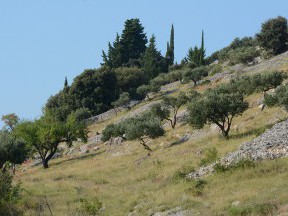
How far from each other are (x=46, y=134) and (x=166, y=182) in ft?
111

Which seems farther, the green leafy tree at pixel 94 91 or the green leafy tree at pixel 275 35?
the green leafy tree at pixel 94 91

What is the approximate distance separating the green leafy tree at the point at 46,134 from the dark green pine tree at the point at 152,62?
197 ft

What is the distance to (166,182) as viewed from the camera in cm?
2855

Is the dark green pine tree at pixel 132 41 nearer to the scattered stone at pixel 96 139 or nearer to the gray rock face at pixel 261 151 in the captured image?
the scattered stone at pixel 96 139

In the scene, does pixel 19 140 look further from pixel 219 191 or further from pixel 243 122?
pixel 219 191

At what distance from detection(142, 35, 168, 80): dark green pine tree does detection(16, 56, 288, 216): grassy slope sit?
71085mm

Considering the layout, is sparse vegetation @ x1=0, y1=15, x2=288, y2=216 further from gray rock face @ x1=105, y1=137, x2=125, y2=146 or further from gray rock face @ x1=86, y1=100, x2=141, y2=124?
gray rock face @ x1=86, y1=100, x2=141, y2=124

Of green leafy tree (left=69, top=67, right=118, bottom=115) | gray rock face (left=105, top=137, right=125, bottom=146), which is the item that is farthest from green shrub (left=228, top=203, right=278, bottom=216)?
green leafy tree (left=69, top=67, right=118, bottom=115)

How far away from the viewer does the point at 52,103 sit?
106312 mm

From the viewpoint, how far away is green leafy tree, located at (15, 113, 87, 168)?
194 feet

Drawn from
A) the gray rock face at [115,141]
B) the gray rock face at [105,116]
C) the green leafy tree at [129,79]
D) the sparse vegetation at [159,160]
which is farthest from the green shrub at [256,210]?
the green leafy tree at [129,79]

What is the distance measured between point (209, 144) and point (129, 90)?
6279cm

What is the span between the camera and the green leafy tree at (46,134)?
5909 centimetres

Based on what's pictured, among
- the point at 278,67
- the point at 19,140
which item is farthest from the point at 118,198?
the point at 278,67
